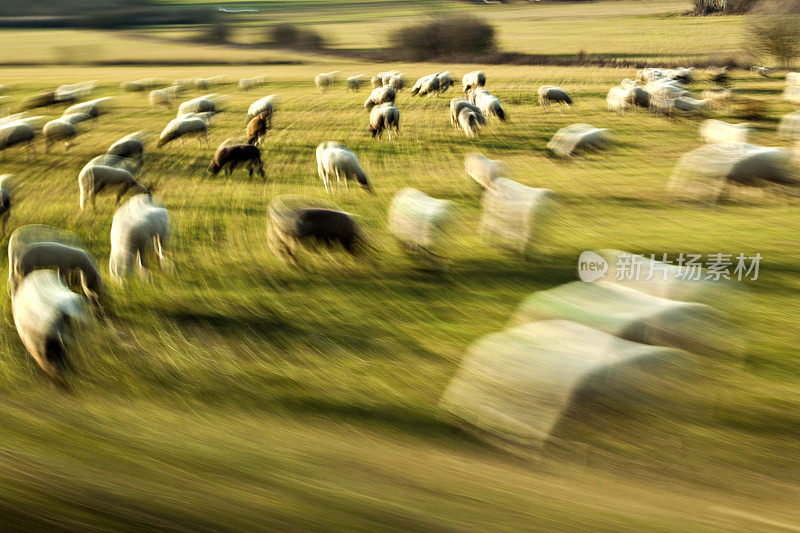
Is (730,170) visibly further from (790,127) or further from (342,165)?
(790,127)

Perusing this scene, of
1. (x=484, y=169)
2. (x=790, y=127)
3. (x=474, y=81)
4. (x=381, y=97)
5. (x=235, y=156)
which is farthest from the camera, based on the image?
(x=474, y=81)

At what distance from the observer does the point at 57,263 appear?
5.43 m

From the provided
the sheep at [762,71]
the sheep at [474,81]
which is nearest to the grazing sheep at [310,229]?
the sheep at [474,81]

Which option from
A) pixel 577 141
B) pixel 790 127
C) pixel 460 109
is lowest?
pixel 577 141

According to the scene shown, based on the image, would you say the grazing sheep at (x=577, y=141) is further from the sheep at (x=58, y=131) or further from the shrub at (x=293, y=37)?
the shrub at (x=293, y=37)

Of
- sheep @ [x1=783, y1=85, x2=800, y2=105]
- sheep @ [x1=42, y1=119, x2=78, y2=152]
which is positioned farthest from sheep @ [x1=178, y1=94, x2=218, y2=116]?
sheep @ [x1=783, y1=85, x2=800, y2=105]

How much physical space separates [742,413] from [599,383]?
121 cm

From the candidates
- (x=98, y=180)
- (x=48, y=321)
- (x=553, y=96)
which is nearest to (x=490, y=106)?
(x=553, y=96)

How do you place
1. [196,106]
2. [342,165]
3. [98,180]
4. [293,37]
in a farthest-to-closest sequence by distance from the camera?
[293,37], [196,106], [342,165], [98,180]

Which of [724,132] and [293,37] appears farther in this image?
[293,37]

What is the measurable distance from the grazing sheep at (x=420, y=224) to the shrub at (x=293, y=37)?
177 ft

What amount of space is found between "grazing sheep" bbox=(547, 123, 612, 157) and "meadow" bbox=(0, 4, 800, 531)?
9.75ft

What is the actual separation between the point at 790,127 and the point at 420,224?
452 inches

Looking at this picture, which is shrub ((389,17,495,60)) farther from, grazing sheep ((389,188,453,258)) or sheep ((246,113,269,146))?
grazing sheep ((389,188,453,258))
